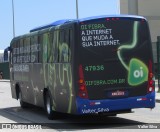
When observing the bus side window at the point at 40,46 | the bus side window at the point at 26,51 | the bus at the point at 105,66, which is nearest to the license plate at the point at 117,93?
the bus at the point at 105,66

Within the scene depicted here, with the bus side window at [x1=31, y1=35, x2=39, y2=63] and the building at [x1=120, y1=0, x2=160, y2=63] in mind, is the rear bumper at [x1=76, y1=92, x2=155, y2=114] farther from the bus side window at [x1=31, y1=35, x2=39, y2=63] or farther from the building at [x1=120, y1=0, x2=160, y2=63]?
the building at [x1=120, y1=0, x2=160, y2=63]

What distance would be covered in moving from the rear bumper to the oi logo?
447mm

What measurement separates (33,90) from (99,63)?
5330 millimetres

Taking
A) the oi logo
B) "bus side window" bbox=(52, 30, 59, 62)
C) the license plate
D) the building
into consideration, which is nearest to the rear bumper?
the license plate

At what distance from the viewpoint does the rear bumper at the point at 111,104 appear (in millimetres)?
14578

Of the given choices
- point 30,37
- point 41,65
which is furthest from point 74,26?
point 30,37

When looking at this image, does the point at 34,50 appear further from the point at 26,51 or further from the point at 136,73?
the point at 136,73

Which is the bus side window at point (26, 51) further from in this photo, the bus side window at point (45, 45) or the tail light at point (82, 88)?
the tail light at point (82, 88)

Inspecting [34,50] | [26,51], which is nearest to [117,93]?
[34,50]

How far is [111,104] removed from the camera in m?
14.9

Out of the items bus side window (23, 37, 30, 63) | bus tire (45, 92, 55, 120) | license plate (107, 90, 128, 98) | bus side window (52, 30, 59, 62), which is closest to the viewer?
license plate (107, 90, 128, 98)

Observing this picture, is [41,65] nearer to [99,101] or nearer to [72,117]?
[72,117]

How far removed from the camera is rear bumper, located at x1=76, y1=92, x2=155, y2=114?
14.6 metres

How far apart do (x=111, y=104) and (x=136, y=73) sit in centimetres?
116
